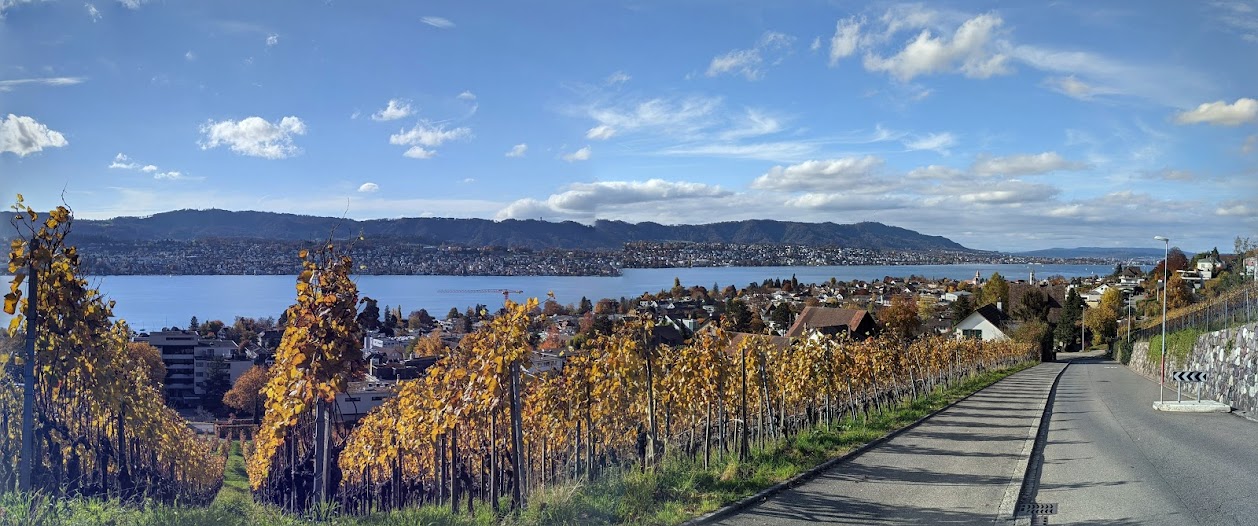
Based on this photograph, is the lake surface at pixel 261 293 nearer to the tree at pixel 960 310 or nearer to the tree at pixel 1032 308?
the tree at pixel 960 310

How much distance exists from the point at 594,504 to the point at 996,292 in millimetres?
105466

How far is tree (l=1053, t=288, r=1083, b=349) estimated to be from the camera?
78.4 meters

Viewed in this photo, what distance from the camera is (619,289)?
46.1 m

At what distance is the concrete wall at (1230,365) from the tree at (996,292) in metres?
67.8

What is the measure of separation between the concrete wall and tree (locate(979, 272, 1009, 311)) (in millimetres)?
67753

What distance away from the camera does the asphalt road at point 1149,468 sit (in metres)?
9.47

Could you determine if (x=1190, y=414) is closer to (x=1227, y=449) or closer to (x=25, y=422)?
(x=1227, y=449)

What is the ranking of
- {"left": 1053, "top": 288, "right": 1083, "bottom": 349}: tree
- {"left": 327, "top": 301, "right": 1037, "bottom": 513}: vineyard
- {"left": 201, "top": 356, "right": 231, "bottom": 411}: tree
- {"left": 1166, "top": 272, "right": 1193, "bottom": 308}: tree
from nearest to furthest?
1. {"left": 327, "top": 301, "right": 1037, "bottom": 513}: vineyard
2. {"left": 201, "top": 356, "right": 231, "bottom": 411}: tree
3. {"left": 1166, "top": 272, "right": 1193, "bottom": 308}: tree
4. {"left": 1053, "top": 288, "right": 1083, "bottom": 349}: tree

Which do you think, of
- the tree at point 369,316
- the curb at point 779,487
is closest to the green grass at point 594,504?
the curb at point 779,487

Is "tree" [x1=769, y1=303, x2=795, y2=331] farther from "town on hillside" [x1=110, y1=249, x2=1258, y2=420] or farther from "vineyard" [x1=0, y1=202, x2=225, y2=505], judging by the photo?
"vineyard" [x1=0, y1=202, x2=225, y2=505]

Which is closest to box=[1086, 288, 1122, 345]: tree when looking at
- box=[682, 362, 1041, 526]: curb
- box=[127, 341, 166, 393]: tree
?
box=[682, 362, 1041, 526]: curb

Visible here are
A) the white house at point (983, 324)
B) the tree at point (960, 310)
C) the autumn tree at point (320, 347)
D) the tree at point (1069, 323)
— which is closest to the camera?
the autumn tree at point (320, 347)

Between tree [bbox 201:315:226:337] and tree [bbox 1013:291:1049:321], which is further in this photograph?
tree [bbox 1013:291:1049:321]

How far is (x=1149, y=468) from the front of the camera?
12.8 metres
